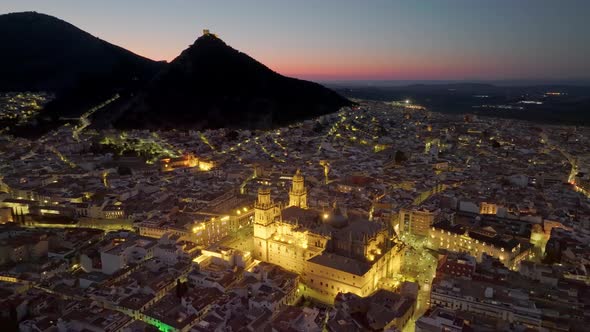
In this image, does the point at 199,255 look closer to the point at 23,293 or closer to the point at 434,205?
the point at 23,293

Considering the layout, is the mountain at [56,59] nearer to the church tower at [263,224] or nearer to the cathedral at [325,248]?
the church tower at [263,224]

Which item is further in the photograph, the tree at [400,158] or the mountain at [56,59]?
the mountain at [56,59]

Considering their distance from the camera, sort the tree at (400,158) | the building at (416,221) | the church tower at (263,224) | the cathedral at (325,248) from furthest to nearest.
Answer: the tree at (400,158), the building at (416,221), the church tower at (263,224), the cathedral at (325,248)

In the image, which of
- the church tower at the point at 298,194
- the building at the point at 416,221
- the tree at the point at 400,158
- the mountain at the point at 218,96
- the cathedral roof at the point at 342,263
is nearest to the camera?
the cathedral roof at the point at 342,263

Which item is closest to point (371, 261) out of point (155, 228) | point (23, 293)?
point (155, 228)

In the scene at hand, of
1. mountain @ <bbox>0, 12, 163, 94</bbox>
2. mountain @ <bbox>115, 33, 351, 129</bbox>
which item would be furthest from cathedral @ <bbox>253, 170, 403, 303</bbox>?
mountain @ <bbox>0, 12, 163, 94</bbox>

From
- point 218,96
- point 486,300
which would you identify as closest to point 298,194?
point 486,300

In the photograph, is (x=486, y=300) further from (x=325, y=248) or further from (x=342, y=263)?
(x=325, y=248)

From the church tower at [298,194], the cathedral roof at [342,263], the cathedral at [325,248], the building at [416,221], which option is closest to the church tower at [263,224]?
the cathedral at [325,248]
